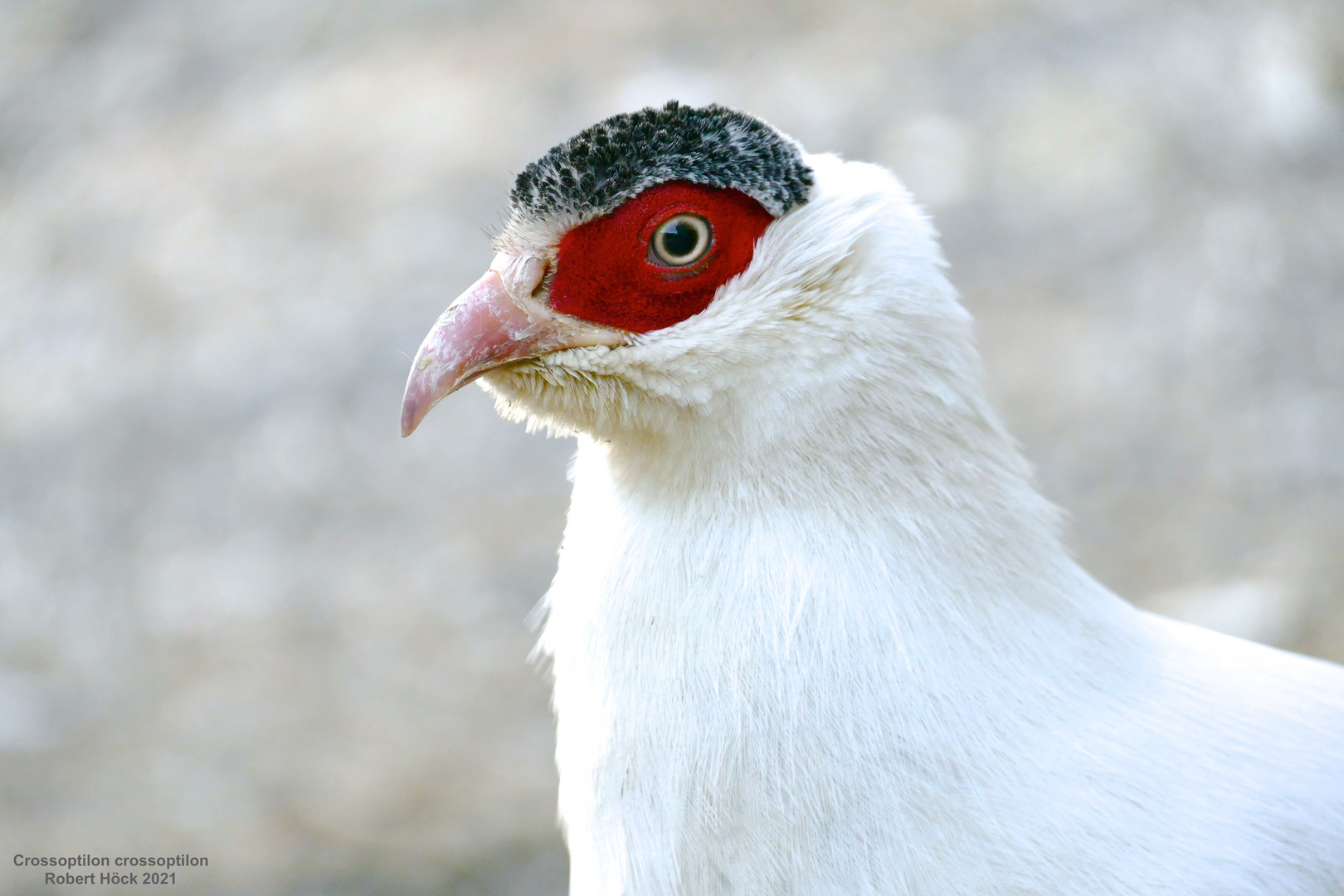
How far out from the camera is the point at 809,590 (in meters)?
1.77

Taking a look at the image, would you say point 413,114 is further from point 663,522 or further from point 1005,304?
point 663,522

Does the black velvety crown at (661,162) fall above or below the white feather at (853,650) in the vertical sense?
above

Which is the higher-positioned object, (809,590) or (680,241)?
(680,241)

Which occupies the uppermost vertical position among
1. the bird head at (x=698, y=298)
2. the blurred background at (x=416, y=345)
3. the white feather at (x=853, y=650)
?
the blurred background at (x=416, y=345)

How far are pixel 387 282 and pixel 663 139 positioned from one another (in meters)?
4.48

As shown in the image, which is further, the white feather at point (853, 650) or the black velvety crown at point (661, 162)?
the black velvety crown at point (661, 162)

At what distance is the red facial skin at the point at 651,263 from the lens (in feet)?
6.13

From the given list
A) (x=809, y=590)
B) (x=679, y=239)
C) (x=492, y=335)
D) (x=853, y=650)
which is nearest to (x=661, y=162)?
(x=679, y=239)

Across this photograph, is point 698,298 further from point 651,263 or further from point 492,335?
point 492,335

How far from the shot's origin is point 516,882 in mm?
4336

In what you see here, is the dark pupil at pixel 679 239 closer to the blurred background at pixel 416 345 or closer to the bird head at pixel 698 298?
the bird head at pixel 698 298

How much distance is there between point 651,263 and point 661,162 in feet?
0.58

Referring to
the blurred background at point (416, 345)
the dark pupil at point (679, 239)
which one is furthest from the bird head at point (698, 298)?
the blurred background at point (416, 345)

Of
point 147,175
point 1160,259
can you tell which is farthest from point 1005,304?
point 147,175
